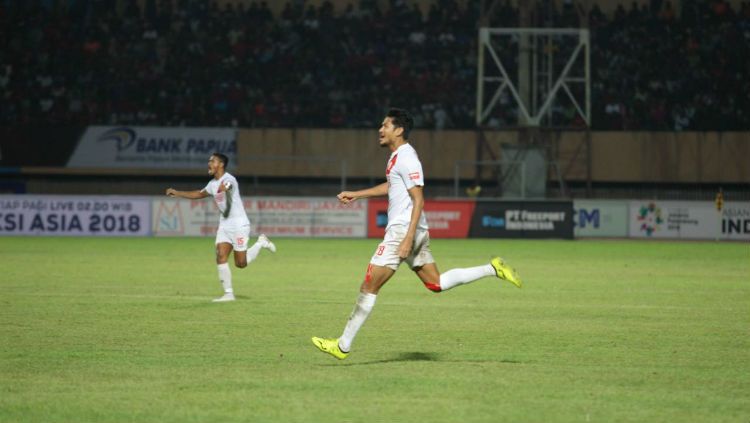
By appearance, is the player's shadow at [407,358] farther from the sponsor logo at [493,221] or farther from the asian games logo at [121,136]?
the asian games logo at [121,136]

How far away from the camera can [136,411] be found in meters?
8.24

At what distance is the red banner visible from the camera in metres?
38.8

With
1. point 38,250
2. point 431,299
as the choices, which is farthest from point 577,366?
point 38,250

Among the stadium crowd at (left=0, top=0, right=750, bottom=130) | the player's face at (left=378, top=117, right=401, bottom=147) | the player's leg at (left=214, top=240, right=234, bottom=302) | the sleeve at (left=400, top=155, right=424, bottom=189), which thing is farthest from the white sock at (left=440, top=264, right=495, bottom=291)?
the stadium crowd at (left=0, top=0, right=750, bottom=130)

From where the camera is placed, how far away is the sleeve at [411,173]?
416 inches

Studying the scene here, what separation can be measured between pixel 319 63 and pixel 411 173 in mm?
36022

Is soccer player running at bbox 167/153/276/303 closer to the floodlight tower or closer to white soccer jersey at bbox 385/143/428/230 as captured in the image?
white soccer jersey at bbox 385/143/428/230

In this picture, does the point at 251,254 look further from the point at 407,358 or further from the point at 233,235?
the point at 407,358

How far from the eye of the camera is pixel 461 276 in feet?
36.9

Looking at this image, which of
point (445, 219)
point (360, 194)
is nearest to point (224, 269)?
point (360, 194)

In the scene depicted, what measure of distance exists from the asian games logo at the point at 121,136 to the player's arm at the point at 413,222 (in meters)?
34.6

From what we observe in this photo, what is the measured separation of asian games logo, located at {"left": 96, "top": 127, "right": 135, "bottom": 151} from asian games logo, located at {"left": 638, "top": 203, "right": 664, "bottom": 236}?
65.0 ft

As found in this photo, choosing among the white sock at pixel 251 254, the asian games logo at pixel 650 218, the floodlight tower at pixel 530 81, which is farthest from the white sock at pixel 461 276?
the asian games logo at pixel 650 218

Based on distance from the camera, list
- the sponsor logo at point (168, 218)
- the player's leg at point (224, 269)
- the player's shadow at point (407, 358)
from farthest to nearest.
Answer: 1. the sponsor logo at point (168, 218)
2. the player's leg at point (224, 269)
3. the player's shadow at point (407, 358)
